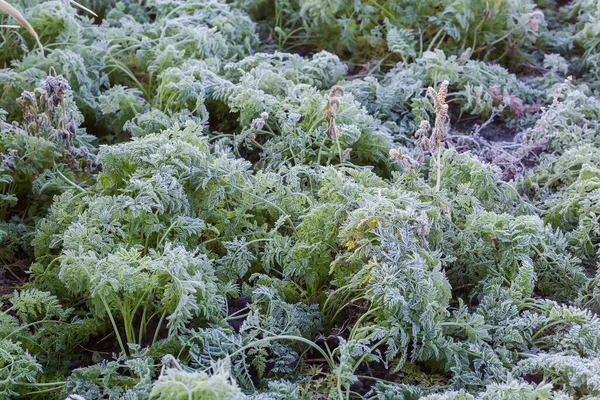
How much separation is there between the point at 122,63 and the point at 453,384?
9.30ft

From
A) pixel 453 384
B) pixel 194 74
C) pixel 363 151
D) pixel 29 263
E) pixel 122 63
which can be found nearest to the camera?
pixel 453 384

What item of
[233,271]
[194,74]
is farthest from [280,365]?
[194,74]

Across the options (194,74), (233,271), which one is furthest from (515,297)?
(194,74)

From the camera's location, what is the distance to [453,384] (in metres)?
2.64

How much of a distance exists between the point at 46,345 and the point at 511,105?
3.01 metres

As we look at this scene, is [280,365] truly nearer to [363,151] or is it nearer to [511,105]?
[363,151]

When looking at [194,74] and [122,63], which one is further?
[122,63]

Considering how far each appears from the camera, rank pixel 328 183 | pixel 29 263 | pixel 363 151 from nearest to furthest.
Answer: pixel 328 183 → pixel 29 263 → pixel 363 151

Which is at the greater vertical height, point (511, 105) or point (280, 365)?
point (511, 105)

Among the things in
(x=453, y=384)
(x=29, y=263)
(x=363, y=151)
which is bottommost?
(x=29, y=263)

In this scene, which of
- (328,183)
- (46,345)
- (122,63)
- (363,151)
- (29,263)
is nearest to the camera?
(46,345)

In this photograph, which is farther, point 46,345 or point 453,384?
point 46,345

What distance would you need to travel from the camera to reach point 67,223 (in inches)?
124

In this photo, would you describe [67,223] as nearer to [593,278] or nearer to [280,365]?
[280,365]
